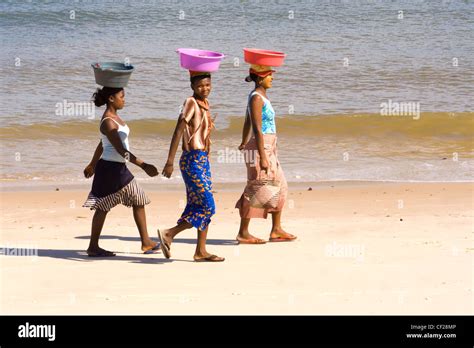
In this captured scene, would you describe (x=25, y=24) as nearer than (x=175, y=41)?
No

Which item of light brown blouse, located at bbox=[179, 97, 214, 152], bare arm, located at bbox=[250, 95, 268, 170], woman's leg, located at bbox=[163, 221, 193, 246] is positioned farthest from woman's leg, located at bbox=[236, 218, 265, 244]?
light brown blouse, located at bbox=[179, 97, 214, 152]

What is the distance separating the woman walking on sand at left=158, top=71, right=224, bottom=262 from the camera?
7.18m

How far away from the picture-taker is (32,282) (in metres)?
6.51

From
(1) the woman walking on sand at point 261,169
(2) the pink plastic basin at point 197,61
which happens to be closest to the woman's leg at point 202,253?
(1) the woman walking on sand at point 261,169

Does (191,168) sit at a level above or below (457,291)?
above

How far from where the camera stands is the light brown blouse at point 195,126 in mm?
7177

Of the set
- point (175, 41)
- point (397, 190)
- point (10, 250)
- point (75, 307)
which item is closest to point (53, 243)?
point (10, 250)

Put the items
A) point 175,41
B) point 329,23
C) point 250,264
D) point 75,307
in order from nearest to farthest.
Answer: point 75,307 < point 250,264 < point 175,41 < point 329,23

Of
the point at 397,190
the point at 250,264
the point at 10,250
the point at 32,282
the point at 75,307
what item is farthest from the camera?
the point at 397,190

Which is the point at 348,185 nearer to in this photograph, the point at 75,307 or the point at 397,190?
the point at 397,190

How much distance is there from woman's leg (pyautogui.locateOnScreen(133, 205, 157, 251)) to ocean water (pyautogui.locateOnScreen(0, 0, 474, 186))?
12.6 ft

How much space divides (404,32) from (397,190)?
42.5 ft

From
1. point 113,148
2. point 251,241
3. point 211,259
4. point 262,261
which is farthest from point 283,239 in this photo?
point 113,148

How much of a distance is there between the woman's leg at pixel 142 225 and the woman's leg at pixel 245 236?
0.76m
